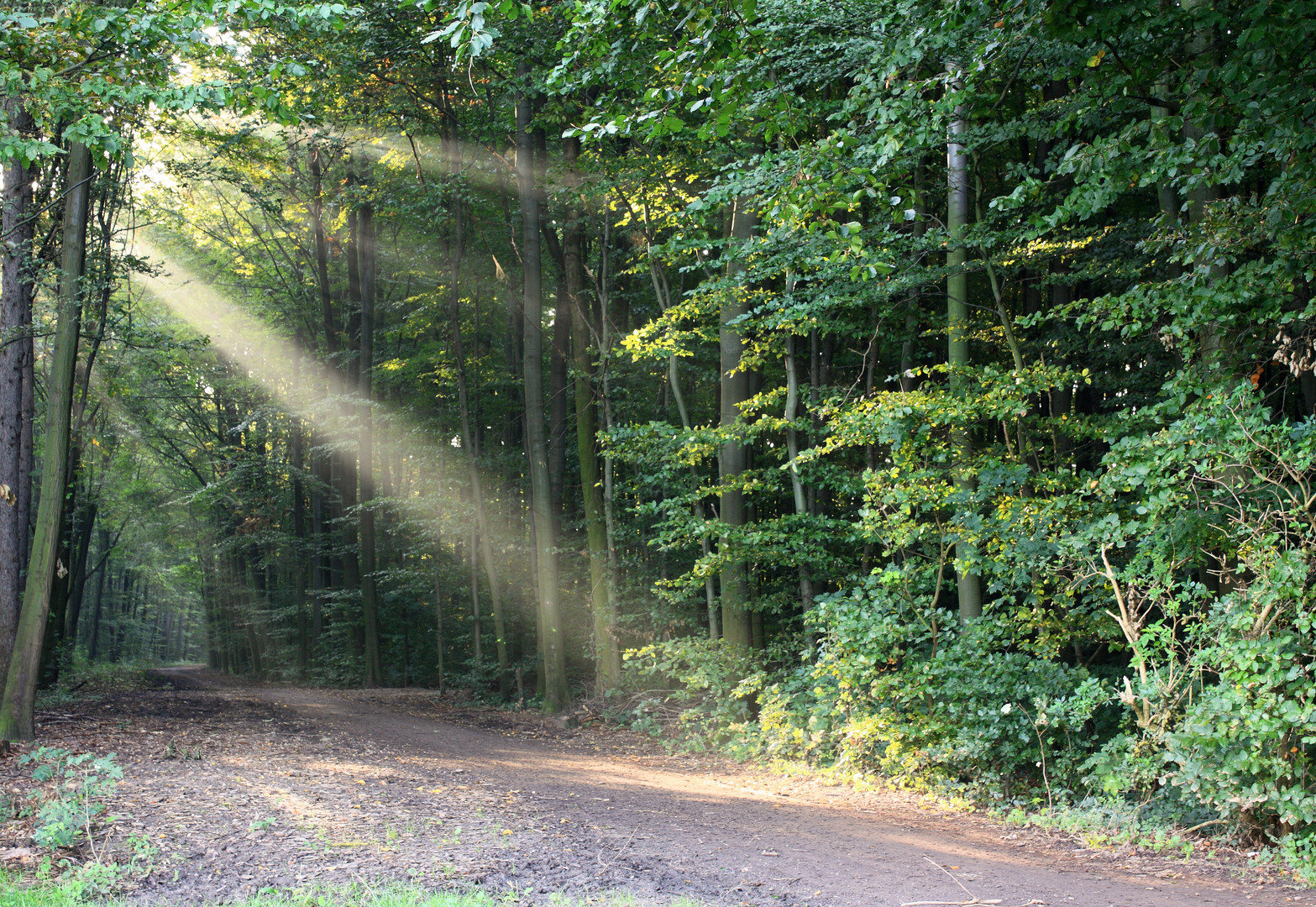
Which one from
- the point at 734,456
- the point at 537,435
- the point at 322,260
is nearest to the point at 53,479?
the point at 537,435

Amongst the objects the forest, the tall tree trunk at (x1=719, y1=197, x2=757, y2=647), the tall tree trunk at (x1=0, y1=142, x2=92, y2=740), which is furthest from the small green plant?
the tall tree trunk at (x1=719, y1=197, x2=757, y2=647)

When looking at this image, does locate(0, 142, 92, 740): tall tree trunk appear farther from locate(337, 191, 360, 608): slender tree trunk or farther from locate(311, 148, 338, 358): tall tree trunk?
locate(311, 148, 338, 358): tall tree trunk

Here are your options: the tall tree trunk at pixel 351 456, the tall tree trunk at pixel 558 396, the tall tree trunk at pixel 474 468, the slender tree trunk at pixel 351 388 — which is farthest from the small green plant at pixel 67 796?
the tall tree trunk at pixel 351 456

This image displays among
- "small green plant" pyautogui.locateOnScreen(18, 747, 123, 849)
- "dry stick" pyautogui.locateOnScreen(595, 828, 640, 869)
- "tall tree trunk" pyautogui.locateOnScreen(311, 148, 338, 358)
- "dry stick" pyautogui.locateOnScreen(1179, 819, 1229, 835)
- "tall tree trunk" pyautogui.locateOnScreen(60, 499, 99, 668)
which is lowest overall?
"dry stick" pyautogui.locateOnScreen(1179, 819, 1229, 835)

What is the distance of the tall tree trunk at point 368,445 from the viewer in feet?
59.1

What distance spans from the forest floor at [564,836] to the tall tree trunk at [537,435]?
4.31 meters

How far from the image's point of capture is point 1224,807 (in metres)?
5.49

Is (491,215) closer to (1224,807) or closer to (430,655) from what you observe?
(430,655)

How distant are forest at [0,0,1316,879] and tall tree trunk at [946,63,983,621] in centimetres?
7

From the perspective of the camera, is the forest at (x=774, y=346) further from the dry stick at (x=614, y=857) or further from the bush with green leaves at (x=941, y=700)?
the dry stick at (x=614, y=857)

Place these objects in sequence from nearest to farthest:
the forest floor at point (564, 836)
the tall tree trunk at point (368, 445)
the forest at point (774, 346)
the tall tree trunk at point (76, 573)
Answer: the forest floor at point (564, 836) < the forest at point (774, 346) < the tall tree trunk at point (368, 445) < the tall tree trunk at point (76, 573)

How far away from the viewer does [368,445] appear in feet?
57.7

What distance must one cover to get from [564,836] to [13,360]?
8217mm

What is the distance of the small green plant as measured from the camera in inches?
186
